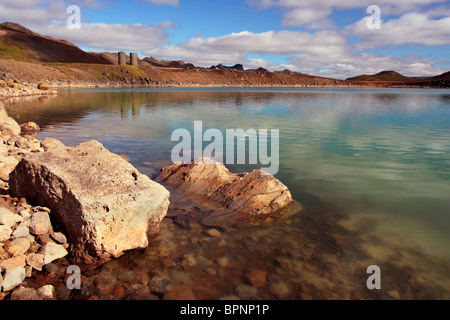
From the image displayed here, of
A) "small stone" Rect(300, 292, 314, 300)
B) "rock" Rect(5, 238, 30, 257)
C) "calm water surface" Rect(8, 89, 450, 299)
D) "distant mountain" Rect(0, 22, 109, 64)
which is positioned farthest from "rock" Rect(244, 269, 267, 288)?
"distant mountain" Rect(0, 22, 109, 64)

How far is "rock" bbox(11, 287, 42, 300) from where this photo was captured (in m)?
4.34

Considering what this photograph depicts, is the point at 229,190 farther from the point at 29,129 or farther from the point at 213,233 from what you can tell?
the point at 29,129

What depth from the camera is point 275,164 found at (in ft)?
41.0

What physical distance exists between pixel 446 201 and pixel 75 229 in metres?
10.2

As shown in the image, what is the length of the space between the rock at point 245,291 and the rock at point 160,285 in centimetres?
113

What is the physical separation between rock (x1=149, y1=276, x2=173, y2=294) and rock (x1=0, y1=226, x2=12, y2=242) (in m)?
2.76

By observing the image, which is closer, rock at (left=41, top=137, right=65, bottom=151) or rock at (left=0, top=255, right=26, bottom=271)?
rock at (left=0, top=255, right=26, bottom=271)

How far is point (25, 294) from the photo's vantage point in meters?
4.38

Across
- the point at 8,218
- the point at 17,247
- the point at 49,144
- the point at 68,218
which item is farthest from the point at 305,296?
the point at 49,144

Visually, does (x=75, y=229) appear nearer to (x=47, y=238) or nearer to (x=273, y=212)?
(x=47, y=238)

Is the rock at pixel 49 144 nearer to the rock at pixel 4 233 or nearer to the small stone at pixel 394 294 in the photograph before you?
the rock at pixel 4 233

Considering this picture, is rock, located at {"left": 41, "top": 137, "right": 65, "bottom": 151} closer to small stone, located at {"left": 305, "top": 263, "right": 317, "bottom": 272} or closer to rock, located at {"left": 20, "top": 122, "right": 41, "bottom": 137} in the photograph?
rock, located at {"left": 20, "top": 122, "right": 41, "bottom": 137}

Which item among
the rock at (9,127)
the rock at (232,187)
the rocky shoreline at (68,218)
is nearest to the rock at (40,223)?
the rocky shoreline at (68,218)

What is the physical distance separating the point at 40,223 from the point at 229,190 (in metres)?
4.52
